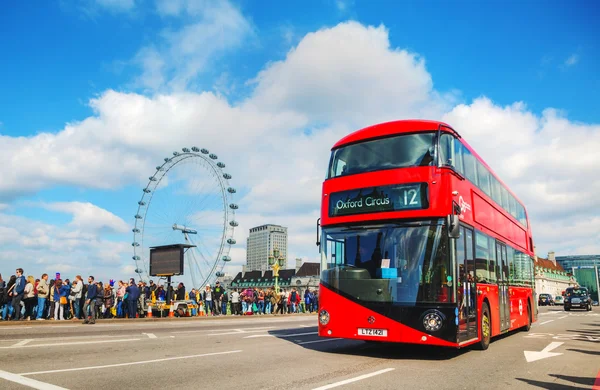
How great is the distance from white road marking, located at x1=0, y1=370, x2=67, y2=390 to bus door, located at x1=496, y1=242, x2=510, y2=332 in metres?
10.8

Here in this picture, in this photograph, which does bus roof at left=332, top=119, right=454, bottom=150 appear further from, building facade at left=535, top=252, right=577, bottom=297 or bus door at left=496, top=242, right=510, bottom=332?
building facade at left=535, top=252, right=577, bottom=297

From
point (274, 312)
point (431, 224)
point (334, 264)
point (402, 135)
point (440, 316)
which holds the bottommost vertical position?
point (274, 312)

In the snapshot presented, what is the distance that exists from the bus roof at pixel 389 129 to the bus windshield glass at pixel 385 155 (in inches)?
4.5

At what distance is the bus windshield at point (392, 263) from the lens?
983 centimetres

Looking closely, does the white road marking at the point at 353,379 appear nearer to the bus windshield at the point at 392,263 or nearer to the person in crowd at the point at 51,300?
the bus windshield at the point at 392,263

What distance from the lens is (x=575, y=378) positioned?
26.0 ft

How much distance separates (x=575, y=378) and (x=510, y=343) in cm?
603

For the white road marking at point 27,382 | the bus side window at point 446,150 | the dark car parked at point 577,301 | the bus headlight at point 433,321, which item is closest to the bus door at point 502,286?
the bus side window at point 446,150

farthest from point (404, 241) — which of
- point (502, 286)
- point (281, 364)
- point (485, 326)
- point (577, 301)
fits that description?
point (577, 301)

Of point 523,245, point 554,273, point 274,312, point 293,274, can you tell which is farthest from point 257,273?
point 523,245

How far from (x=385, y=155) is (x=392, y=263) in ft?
7.45

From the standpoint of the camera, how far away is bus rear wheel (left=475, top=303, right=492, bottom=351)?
37.7 feet

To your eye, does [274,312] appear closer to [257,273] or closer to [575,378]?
[575,378]

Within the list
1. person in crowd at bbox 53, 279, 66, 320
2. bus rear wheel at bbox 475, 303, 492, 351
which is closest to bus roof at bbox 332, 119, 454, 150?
bus rear wheel at bbox 475, 303, 492, 351
